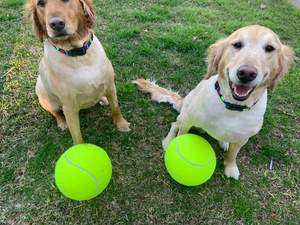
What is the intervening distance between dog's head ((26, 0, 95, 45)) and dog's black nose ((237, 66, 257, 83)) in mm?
1370

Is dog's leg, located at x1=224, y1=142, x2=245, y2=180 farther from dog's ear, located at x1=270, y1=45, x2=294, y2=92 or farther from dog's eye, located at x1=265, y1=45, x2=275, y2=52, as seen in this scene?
dog's eye, located at x1=265, y1=45, x2=275, y2=52

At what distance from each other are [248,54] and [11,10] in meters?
5.25

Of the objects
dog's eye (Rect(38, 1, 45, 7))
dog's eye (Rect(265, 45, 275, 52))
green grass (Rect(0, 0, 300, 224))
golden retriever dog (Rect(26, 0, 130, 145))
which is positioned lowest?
green grass (Rect(0, 0, 300, 224))

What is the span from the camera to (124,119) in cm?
280

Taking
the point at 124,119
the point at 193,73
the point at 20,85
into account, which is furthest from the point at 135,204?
the point at 20,85

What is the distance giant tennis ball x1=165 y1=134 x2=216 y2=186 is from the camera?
1874 millimetres

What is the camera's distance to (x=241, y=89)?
157 centimetres

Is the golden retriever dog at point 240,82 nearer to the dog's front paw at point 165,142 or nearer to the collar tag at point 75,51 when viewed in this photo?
the dog's front paw at point 165,142

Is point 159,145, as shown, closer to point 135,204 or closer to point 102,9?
point 135,204

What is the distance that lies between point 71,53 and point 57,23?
309 millimetres

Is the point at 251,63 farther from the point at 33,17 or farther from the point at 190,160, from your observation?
the point at 33,17

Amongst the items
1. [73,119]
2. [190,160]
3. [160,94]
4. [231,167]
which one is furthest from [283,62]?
[73,119]

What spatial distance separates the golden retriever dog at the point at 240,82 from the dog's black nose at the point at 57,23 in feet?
4.26

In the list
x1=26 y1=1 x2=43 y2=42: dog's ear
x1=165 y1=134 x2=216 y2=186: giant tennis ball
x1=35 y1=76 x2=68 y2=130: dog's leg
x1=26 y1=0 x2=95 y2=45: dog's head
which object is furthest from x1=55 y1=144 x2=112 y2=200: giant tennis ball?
x1=26 y1=1 x2=43 y2=42: dog's ear
